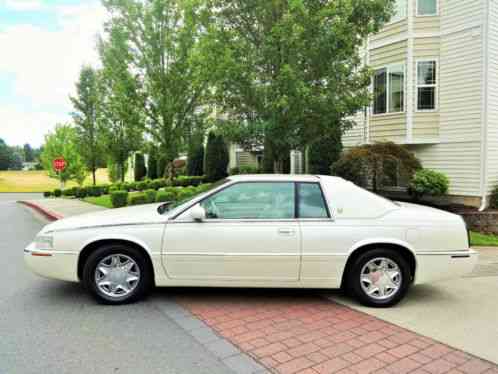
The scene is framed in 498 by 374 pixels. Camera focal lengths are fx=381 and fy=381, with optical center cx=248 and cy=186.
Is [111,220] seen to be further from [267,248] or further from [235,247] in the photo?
[267,248]

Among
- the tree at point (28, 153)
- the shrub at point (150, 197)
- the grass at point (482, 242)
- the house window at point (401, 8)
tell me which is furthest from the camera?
the tree at point (28, 153)

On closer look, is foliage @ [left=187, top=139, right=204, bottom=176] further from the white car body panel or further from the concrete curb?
the white car body panel

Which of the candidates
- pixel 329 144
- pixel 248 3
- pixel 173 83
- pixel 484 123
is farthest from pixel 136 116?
pixel 484 123

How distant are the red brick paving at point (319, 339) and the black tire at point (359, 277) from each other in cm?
24

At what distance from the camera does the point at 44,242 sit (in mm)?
4492

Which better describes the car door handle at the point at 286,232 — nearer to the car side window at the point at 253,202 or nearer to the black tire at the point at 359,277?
the car side window at the point at 253,202

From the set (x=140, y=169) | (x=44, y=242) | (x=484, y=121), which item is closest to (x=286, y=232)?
(x=44, y=242)

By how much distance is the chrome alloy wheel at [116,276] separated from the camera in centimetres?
446

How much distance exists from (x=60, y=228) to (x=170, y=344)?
2.03m

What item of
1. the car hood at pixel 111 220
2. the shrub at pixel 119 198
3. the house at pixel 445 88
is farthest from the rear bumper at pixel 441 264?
the shrub at pixel 119 198

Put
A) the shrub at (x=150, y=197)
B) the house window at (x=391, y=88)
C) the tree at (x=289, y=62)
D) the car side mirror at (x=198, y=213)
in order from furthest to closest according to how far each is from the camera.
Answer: the house window at (x=391, y=88) < the shrub at (x=150, y=197) < the tree at (x=289, y=62) < the car side mirror at (x=198, y=213)

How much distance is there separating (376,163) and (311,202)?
7.08 meters

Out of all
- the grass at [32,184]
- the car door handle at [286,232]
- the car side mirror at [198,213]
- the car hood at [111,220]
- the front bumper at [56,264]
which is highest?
the car side mirror at [198,213]

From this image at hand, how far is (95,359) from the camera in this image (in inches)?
128
